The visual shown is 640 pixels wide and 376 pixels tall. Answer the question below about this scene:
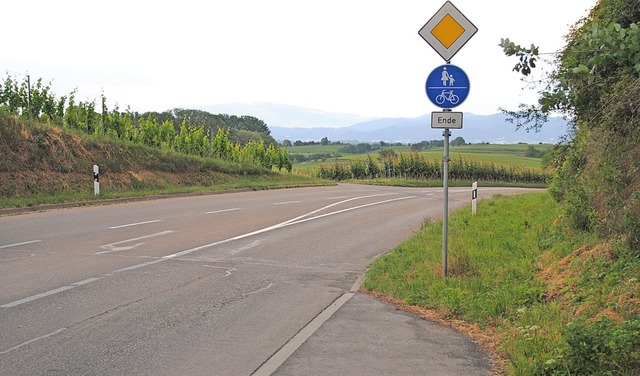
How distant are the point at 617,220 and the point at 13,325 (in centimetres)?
723

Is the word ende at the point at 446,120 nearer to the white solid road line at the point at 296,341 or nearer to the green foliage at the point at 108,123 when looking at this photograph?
the white solid road line at the point at 296,341

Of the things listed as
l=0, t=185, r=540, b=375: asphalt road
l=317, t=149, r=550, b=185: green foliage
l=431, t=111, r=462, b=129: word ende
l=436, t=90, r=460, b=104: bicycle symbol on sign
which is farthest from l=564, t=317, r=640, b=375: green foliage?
l=317, t=149, r=550, b=185: green foliage

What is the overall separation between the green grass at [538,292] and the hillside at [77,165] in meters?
14.2

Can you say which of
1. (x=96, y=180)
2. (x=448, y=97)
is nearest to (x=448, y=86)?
(x=448, y=97)

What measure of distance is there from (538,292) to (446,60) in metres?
3.45

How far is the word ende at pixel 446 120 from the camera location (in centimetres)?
818

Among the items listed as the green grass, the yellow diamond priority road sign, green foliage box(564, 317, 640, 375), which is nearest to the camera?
green foliage box(564, 317, 640, 375)

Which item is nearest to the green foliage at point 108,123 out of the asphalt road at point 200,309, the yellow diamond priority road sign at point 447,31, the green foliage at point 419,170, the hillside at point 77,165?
the hillside at point 77,165

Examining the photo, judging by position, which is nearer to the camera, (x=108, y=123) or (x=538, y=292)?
(x=538, y=292)

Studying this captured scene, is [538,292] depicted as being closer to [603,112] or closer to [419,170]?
[603,112]

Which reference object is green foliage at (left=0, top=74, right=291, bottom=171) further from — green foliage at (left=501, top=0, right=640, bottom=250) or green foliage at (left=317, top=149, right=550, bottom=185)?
green foliage at (left=317, top=149, right=550, bottom=185)

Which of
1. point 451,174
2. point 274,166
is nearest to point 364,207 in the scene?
point 274,166

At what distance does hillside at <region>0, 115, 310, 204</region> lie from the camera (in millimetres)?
20062

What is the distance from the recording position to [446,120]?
825cm
